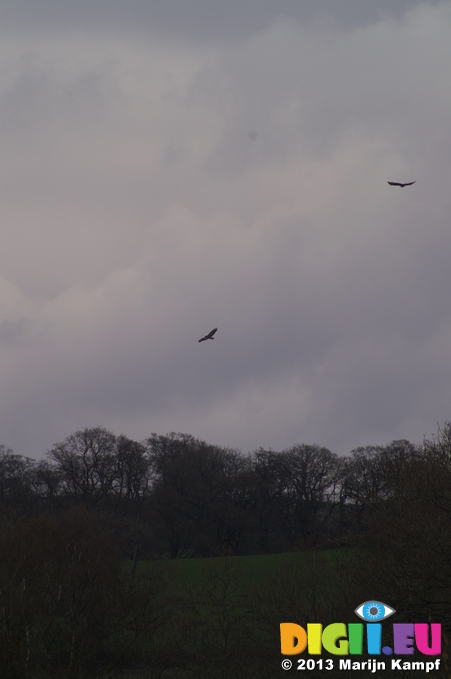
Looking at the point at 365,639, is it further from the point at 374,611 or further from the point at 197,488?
the point at 197,488

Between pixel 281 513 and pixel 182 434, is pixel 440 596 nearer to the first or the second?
pixel 281 513

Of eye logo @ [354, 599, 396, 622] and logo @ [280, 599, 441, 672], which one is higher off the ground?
eye logo @ [354, 599, 396, 622]

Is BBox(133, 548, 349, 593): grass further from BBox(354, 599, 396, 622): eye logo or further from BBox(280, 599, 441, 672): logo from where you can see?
BBox(354, 599, 396, 622): eye logo

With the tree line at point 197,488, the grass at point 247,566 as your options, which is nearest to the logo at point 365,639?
the grass at point 247,566

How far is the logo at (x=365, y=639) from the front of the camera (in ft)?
65.0

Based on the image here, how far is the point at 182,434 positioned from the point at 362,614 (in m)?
69.6

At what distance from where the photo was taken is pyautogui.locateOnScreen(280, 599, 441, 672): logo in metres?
19.8

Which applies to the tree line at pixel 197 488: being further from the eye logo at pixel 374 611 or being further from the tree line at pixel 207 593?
the eye logo at pixel 374 611

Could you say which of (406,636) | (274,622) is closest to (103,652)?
(274,622)

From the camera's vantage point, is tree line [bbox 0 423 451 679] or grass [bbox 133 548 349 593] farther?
grass [bbox 133 548 349 593]

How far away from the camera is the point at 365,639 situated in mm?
22391

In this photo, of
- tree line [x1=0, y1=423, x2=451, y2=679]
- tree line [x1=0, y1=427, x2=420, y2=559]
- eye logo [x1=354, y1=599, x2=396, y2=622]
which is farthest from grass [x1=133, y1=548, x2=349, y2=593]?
tree line [x1=0, y1=427, x2=420, y2=559]

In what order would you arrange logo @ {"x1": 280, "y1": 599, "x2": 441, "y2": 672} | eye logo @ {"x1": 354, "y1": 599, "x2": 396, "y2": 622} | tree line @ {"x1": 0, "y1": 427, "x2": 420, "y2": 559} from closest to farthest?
logo @ {"x1": 280, "y1": 599, "x2": 441, "y2": 672}
eye logo @ {"x1": 354, "y1": 599, "x2": 396, "y2": 622}
tree line @ {"x1": 0, "y1": 427, "x2": 420, "y2": 559}

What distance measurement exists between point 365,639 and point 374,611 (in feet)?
4.15
